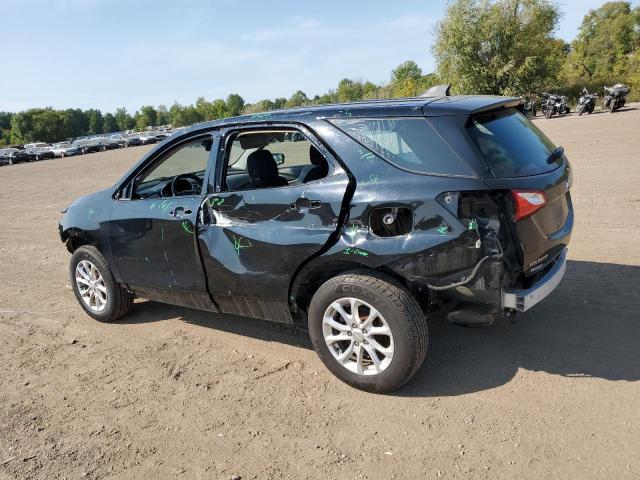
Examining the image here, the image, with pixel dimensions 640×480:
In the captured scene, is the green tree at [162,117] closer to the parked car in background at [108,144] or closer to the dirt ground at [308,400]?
the parked car in background at [108,144]

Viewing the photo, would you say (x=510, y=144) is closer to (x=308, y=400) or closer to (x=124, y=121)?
(x=308, y=400)

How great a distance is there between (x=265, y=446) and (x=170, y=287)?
6.16 feet

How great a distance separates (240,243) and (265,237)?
24 cm

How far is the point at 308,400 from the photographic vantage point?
3.55 m

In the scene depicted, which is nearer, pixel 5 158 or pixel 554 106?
pixel 554 106

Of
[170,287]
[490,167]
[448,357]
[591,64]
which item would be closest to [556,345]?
[448,357]

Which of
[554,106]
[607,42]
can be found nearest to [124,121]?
[607,42]

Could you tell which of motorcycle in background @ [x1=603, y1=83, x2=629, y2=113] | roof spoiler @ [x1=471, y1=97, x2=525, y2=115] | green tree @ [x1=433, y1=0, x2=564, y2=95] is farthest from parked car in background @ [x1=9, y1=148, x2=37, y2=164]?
roof spoiler @ [x1=471, y1=97, x2=525, y2=115]

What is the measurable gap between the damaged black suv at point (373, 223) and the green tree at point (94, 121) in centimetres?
18254

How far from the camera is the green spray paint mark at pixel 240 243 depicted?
3.87m

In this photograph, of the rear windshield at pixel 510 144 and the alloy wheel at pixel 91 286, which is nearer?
the rear windshield at pixel 510 144

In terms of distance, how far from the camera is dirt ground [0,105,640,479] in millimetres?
2908

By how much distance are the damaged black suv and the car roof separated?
0.01m

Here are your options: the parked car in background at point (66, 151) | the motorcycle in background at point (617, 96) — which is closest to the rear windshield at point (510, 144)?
the motorcycle in background at point (617, 96)
